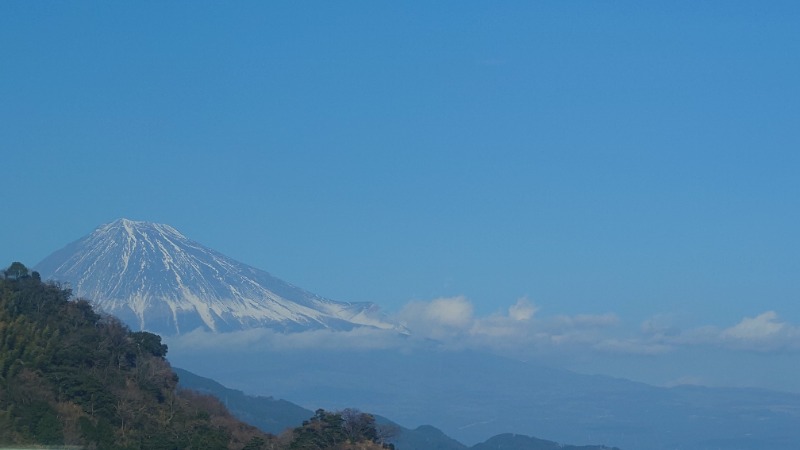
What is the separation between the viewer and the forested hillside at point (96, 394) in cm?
4412

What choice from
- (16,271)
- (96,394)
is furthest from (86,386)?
(16,271)

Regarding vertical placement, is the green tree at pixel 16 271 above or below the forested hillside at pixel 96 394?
above

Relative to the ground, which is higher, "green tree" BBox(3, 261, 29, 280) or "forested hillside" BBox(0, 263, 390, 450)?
"green tree" BBox(3, 261, 29, 280)

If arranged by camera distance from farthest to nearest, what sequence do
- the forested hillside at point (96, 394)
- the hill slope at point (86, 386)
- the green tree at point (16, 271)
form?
the green tree at point (16, 271) → the forested hillside at point (96, 394) → the hill slope at point (86, 386)

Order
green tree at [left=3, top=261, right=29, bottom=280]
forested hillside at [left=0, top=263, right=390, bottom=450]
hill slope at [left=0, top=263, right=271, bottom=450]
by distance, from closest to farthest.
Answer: hill slope at [left=0, top=263, right=271, bottom=450]
forested hillside at [left=0, top=263, right=390, bottom=450]
green tree at [left=3, top=261, right=29, bottom=280]

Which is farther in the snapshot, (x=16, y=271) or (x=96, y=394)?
(x=16, y=271)

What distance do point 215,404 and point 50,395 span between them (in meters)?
12.3

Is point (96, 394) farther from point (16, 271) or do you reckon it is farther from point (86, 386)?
point (16, 271)

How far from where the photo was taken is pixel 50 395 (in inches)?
1821

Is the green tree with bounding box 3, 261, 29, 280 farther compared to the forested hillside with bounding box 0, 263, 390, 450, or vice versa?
the green tree with bounding box 3, 261, 29, 280

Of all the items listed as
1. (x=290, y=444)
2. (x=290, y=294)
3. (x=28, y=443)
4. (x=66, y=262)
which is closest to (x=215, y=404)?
(x=290, y=444)

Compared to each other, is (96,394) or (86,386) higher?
(86,386)

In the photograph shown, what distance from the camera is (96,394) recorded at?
157ft

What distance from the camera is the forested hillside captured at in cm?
4412
